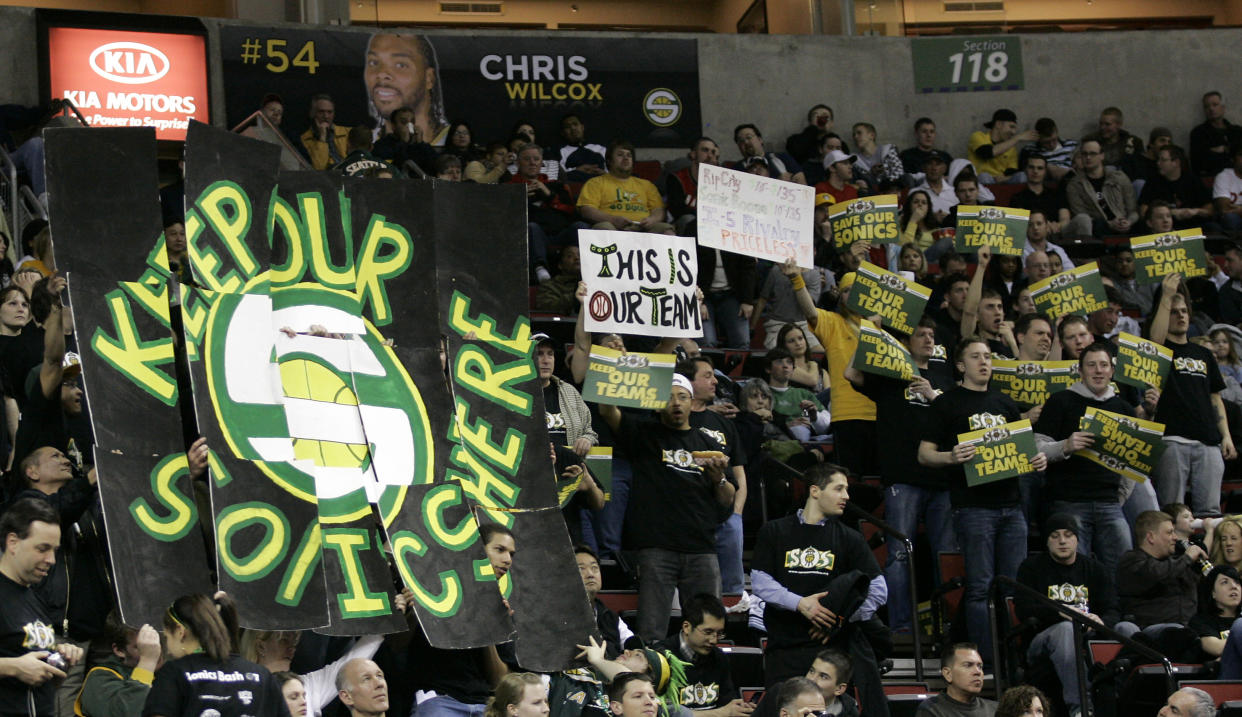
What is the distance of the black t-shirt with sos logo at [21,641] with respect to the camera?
230 inches

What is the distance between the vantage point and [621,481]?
31.0 feet

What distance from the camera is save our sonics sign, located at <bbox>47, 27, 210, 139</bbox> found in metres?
14.9

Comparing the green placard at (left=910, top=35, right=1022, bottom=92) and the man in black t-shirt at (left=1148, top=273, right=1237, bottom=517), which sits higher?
the green placard at (left=910, top=35, right=1022, bottom=92)

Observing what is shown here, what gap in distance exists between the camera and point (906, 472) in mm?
9742

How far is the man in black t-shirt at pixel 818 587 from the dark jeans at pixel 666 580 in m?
0.49

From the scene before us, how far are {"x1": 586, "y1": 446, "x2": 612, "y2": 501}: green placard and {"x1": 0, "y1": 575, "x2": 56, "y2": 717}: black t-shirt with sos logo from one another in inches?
145

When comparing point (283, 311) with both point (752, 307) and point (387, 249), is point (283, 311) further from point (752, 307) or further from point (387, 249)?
point (752, 307)

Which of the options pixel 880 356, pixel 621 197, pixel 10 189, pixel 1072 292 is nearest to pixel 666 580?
pixel 880 356

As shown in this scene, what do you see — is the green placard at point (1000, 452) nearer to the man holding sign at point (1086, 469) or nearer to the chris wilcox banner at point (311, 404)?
the man holding sign at point (1086, 469)

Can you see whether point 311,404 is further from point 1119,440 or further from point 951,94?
point 951,94

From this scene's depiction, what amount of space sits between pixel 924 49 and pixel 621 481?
945 centimetres

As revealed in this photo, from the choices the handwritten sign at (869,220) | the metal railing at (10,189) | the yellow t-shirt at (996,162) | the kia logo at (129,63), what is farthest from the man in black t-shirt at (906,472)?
the kia logo at (129,63)

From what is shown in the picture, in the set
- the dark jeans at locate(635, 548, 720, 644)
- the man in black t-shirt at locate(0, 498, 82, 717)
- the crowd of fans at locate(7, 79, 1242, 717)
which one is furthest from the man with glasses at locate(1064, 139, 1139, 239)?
the man in black t-shirt at locate(0, 498, 82, 717)

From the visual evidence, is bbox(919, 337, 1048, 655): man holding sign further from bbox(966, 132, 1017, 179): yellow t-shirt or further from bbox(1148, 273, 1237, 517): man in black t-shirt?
bbox(966, 132, 1017, 179): yellow t-shirt
